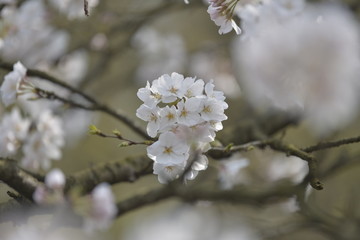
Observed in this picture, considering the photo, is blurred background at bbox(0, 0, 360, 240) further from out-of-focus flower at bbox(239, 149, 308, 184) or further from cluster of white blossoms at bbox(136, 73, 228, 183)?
cluster of white blossoms at bbox(136, 73, 228, 183)

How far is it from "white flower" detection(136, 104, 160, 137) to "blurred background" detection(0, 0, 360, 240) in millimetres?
598

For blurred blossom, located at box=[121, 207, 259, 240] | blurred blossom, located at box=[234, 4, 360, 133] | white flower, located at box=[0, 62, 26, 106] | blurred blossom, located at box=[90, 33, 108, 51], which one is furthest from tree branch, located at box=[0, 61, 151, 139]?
blurred blossom, located at box=[90, 33, 108, 51]

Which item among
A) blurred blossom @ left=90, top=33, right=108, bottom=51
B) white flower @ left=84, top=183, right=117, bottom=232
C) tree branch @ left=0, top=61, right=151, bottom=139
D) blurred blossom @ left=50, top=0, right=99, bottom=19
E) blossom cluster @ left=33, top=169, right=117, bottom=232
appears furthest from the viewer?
blurred blossom @ left=90, top=33, right=108, bottom=51

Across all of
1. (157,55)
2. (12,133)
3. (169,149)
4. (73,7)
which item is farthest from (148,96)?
(157,55)

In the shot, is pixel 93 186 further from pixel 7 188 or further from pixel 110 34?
pixel 110 34

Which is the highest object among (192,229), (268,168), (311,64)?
(311,64)

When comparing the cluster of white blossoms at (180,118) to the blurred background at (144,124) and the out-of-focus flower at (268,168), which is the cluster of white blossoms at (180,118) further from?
the out-of-focus flower at (268,168)

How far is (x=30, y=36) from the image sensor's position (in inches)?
137

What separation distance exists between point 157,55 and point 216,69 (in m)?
0.50

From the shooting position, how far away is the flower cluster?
1.90m

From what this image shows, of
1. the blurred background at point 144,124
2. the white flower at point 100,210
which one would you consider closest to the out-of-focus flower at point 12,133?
the blurred background at point 144,124

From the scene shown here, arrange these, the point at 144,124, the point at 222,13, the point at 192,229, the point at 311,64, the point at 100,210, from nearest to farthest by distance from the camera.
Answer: the point at 311,64 < the point at 222,13 < the point at 100,210 < the point at 192,229 < the point at 144,124

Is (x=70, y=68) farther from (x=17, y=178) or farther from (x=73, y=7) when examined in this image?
(x=17, y=178)

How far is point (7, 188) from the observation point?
2.07 metres
